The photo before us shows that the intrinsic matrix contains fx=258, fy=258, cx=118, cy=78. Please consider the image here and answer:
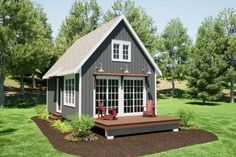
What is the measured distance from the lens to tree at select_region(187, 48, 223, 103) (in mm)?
36094

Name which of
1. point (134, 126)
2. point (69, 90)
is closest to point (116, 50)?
point (69, 90)

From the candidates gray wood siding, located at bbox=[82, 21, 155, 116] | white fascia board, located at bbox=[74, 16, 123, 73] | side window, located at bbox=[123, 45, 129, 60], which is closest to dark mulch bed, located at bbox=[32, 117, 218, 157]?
gray wood siding, located at bbox=[82, 21, 155, 116]

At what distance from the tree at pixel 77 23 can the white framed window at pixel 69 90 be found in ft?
82.2

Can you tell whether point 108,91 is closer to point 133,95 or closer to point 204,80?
point 133,95

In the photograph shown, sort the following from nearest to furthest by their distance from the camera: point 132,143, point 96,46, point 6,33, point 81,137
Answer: point 132,143 < point 81,137 < point 96,46 < point 6,33

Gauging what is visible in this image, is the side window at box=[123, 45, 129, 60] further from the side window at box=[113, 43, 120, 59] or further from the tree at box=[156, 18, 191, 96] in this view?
the tree at box=[156, 18, 191, 96]

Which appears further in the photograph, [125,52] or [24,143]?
[125,52]

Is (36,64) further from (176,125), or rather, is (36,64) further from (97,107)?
(176,125)

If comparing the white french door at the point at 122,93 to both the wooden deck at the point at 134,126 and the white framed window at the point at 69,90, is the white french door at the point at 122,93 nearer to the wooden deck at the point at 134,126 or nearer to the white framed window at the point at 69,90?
the white framed window at the point at 69,90

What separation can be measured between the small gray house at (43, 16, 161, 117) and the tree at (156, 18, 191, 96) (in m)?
33.3

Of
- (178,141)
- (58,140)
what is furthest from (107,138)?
(178,141)

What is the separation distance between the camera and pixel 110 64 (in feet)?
52.3

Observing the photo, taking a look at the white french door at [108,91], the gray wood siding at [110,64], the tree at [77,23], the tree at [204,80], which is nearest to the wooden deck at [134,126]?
the gray wood siding at [110,64]

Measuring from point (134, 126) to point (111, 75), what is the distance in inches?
146
